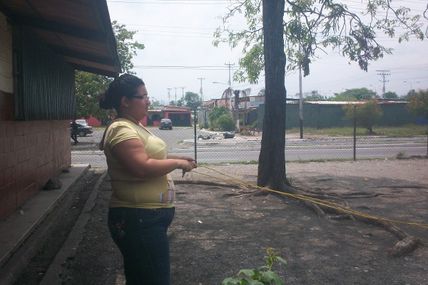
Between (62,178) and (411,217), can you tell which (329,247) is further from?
(62,178)

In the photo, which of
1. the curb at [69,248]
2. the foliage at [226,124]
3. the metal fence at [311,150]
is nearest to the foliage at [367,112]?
the metal fence at [311,150]

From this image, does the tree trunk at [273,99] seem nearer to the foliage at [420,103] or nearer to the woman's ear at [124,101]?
the woman's ear at [124,101]

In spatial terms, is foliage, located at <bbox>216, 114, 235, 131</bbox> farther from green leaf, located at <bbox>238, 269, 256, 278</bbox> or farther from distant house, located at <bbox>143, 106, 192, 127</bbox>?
green leaf, located at <bbox>238, 269, 256, 278</bbox>

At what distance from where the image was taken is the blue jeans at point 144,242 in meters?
2.51

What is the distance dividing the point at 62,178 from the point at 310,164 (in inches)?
321

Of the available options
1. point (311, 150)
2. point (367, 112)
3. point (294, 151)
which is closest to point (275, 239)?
point (294, 151)

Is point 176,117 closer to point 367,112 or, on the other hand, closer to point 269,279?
point 367,112

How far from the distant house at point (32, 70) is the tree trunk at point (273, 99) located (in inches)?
133

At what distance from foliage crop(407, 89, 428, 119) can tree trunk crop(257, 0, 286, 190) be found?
2806 cm

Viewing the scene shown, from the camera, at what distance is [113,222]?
2615 millimetres

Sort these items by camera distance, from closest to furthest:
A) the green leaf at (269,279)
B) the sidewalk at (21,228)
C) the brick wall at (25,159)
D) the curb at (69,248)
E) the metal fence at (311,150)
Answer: the green leaf at (269,279), the curb at (69,248), the sidewalk at (21,228), the brick wall at (25,159), the metal fence at (311,150)

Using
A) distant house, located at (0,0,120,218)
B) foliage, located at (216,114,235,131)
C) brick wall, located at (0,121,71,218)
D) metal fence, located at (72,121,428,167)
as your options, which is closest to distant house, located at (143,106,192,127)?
foliage, located at (216,114,235,131)

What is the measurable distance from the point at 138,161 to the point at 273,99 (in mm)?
7560

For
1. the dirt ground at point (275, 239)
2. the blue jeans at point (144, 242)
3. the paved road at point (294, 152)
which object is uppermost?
the blue jeans at point (144, 242)
